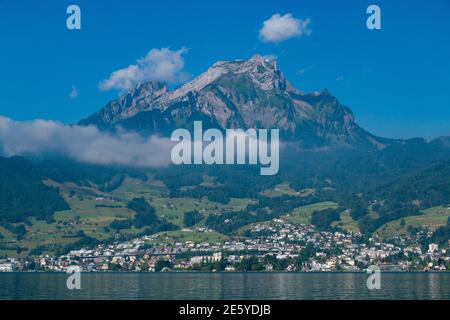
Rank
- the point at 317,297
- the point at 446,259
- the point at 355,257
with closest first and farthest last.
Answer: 1. the point at 317,297
2. the point at 446,259
3. the point at 355,257

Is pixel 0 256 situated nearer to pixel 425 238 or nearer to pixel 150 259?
pixel 150 259

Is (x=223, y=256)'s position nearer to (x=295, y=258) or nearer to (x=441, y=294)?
(x=295, y=258)
